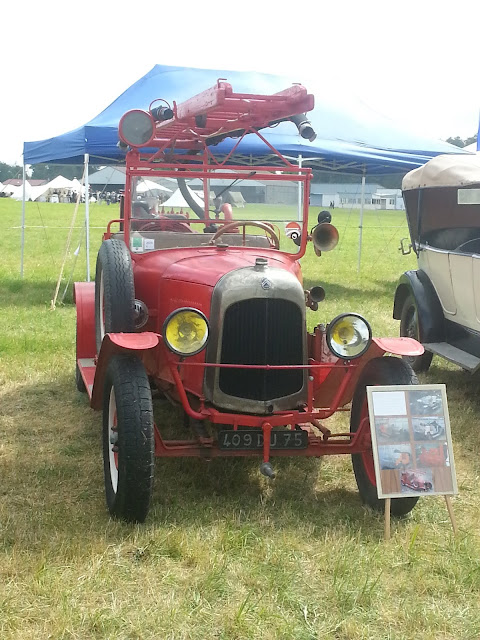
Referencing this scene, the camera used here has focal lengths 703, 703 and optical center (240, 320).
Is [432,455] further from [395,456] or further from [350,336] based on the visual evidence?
[350,336]

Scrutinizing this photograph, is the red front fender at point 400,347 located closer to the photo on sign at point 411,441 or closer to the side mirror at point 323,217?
the photo on sign at point 411,441

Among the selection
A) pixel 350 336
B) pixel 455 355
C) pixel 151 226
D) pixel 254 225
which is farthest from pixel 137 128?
pixel 455 355

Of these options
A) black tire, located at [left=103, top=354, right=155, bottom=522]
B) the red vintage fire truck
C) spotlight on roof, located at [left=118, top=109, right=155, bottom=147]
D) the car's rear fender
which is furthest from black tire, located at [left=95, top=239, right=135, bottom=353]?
the car's rear fender

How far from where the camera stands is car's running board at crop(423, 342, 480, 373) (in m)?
5.04

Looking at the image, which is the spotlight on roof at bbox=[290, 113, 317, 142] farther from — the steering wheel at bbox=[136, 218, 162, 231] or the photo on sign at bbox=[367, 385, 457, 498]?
the photo on sign at bbox=[367, 385, 457, 498]

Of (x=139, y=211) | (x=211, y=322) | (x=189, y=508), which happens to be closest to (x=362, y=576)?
(x=189, y=508)

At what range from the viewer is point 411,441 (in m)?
3.20

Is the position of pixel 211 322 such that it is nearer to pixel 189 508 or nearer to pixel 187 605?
pixel 189 508

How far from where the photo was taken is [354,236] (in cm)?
2311

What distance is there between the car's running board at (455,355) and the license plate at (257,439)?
2105 millimetres

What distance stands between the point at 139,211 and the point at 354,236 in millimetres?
19274

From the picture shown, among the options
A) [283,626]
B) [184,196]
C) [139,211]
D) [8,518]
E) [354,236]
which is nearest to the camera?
[283,626]

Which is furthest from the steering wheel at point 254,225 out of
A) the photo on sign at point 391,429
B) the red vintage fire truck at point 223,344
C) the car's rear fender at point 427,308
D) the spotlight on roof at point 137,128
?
the car's rear fender at point 427,308

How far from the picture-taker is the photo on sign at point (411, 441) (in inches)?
124
